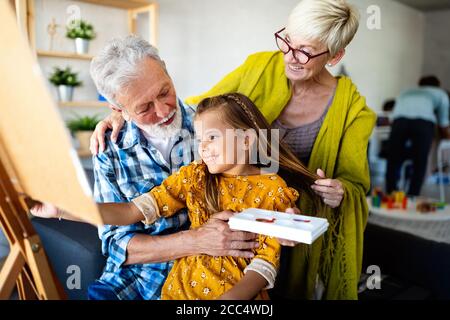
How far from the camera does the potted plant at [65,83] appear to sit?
971 millimetres

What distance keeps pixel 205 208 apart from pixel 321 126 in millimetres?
339

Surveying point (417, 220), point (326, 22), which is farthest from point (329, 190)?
point (417, 220)

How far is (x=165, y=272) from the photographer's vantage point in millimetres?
1028

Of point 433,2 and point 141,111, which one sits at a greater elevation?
point 433,2

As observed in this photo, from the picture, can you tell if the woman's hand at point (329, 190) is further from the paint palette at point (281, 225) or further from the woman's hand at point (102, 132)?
the woman's hand at point (102, 132)

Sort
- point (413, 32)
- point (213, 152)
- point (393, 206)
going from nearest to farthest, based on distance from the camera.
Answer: point (213, 152) < point (413, 32) < point (393, 206)

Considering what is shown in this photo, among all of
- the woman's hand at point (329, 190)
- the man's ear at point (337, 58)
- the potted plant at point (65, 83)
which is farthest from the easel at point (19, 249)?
the man's ear at point (337, 58)

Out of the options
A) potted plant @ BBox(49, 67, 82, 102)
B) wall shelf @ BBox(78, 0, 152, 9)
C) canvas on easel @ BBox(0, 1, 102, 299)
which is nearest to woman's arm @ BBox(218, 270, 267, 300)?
canvas on easel @ BBox(0, 1, 102, 299)

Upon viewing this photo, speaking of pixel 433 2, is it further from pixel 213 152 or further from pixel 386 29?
pixel 213 152

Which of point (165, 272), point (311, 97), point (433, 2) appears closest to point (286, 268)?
point (165, 272)

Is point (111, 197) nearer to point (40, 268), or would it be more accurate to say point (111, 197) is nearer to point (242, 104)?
point (40, 268)

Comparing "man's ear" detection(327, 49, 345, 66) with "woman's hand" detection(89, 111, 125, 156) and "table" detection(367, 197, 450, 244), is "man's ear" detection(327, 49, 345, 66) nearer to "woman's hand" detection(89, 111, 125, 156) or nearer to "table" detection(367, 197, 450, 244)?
"woman's hand" detection(89, 111, 125, 156)

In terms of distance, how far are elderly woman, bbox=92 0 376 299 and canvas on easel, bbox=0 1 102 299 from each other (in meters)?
0.24

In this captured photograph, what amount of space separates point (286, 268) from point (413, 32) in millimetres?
784
